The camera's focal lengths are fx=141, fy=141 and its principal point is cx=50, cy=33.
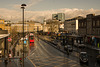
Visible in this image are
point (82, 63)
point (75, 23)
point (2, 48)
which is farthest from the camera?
point (75, 23)

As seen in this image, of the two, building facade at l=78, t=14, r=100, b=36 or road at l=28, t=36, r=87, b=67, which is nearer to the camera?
road at l=28, t=36, r=87, b=67

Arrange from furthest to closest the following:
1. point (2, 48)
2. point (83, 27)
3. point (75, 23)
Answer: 1. point (75, 23)
2. point (83, 27)
3. point (2, 48)

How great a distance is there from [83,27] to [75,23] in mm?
35748

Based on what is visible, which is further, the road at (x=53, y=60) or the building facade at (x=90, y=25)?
the building facade at (x=90, y=25)

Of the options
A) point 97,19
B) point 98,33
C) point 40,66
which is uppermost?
point 97,19

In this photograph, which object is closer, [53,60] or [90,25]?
[53,60]

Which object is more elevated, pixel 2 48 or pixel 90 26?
pixel 90 26

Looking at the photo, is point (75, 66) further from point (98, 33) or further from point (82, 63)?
point (98, 33)

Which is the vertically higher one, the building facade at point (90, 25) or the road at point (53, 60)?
the building facade at point (90, 25)

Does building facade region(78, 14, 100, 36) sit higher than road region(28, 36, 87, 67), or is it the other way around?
building facade region(78, 14, 100, 36)

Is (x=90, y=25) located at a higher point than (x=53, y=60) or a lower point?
higher

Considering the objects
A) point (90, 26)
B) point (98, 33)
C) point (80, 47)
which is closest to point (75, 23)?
point (90, 26)

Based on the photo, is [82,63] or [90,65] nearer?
[90,65]

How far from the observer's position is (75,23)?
98062mm
